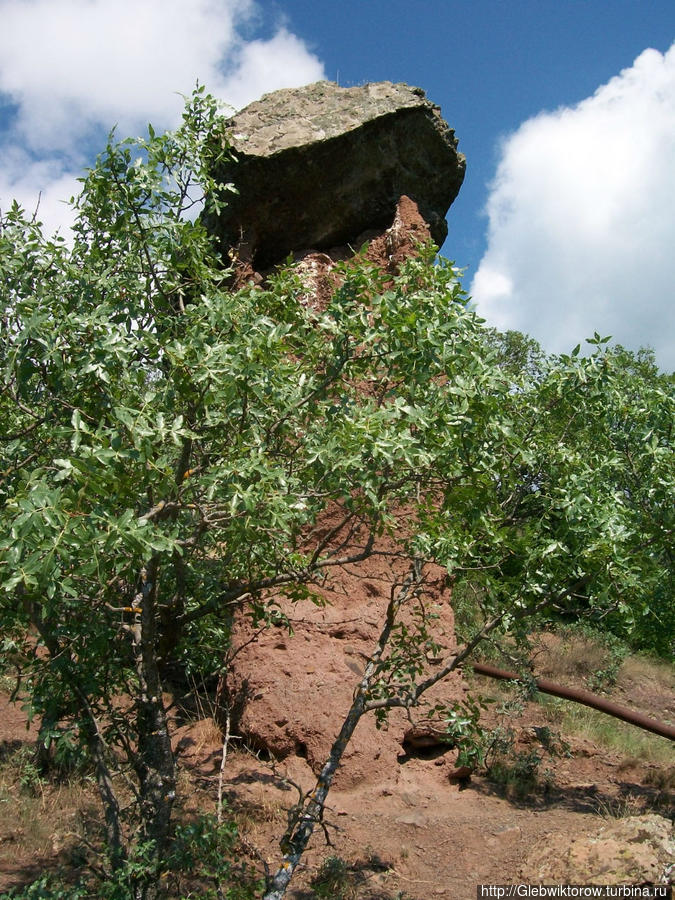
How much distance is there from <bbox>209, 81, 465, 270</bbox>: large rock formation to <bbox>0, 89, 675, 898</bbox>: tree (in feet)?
12.4

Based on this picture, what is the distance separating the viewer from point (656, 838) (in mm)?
3867

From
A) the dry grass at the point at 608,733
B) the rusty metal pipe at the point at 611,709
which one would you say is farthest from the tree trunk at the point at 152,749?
the dry grass at the point at 608,733

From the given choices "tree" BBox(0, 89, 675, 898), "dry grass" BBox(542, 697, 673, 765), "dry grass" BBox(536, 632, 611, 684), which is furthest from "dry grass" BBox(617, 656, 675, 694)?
"tree" BBox(0, 89, 675, 898)

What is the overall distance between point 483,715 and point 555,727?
0.85 m

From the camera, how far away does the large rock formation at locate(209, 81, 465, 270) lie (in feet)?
23.9

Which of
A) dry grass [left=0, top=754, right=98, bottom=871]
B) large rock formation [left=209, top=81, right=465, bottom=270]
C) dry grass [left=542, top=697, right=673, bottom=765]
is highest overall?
large rock formation [left=209, top=81, right=465, bottom=270]

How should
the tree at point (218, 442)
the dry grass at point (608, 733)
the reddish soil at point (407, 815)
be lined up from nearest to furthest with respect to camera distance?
the tree at point (218, 442)
the reddish soil at point (407, 815)
the dry grass at point (608, 733)

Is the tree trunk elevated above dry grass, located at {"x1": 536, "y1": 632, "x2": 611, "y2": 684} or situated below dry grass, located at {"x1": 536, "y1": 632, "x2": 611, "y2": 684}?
below

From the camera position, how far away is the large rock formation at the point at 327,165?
7277 mm

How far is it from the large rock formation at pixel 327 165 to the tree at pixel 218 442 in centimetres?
377

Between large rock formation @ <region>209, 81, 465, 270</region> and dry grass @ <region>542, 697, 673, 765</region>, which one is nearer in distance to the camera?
large rock formation @ <region>209, 81, 465, 270</region>

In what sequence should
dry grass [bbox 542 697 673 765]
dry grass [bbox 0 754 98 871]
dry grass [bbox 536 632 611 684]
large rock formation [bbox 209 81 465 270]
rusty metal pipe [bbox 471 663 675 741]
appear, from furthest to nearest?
1. dry grass [bbox 536 632 611 684]
2. dry grass [bbox 542 697 673 765]
3. large rock formation [bbox 209 81 465 270]
4. rusty metal pipe [bbox 471 663 675 741]
5. dry grass [bbox 0 754 98 871]

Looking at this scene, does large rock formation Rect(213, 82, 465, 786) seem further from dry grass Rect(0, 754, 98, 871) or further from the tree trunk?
the tree trunk

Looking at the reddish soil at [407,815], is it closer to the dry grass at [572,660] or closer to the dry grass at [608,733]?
the dry grass at [608,733]
